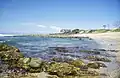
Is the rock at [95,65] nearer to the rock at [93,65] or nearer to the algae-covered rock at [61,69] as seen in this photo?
the rock at [93,65]

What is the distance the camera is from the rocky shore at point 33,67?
3566 millimetres

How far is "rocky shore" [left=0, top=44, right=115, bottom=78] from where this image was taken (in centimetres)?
357

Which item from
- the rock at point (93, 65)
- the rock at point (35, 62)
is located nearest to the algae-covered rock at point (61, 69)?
the rock at point (35, 62)

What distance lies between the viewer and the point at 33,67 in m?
3.69

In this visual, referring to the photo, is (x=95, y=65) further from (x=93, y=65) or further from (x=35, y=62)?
(x=35, y=62)

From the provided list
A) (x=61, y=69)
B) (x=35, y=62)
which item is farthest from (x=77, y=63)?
(x=35, y=62)

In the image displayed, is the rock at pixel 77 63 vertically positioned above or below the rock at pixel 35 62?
below

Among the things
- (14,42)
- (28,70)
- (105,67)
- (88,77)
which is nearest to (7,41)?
(14,42)

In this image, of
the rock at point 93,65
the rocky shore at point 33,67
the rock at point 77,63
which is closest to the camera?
the rocky shore at point 33,67

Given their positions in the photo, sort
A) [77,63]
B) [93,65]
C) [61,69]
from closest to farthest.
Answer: [61,69], [77,63], [93,65]

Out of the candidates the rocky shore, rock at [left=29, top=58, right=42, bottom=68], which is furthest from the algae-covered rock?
rock at [left=29, top=58, right=42, bottom=68]

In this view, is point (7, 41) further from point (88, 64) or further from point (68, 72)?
point (88, 64)

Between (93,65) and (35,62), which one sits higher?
(35,62)

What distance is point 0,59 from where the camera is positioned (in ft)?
11.8
